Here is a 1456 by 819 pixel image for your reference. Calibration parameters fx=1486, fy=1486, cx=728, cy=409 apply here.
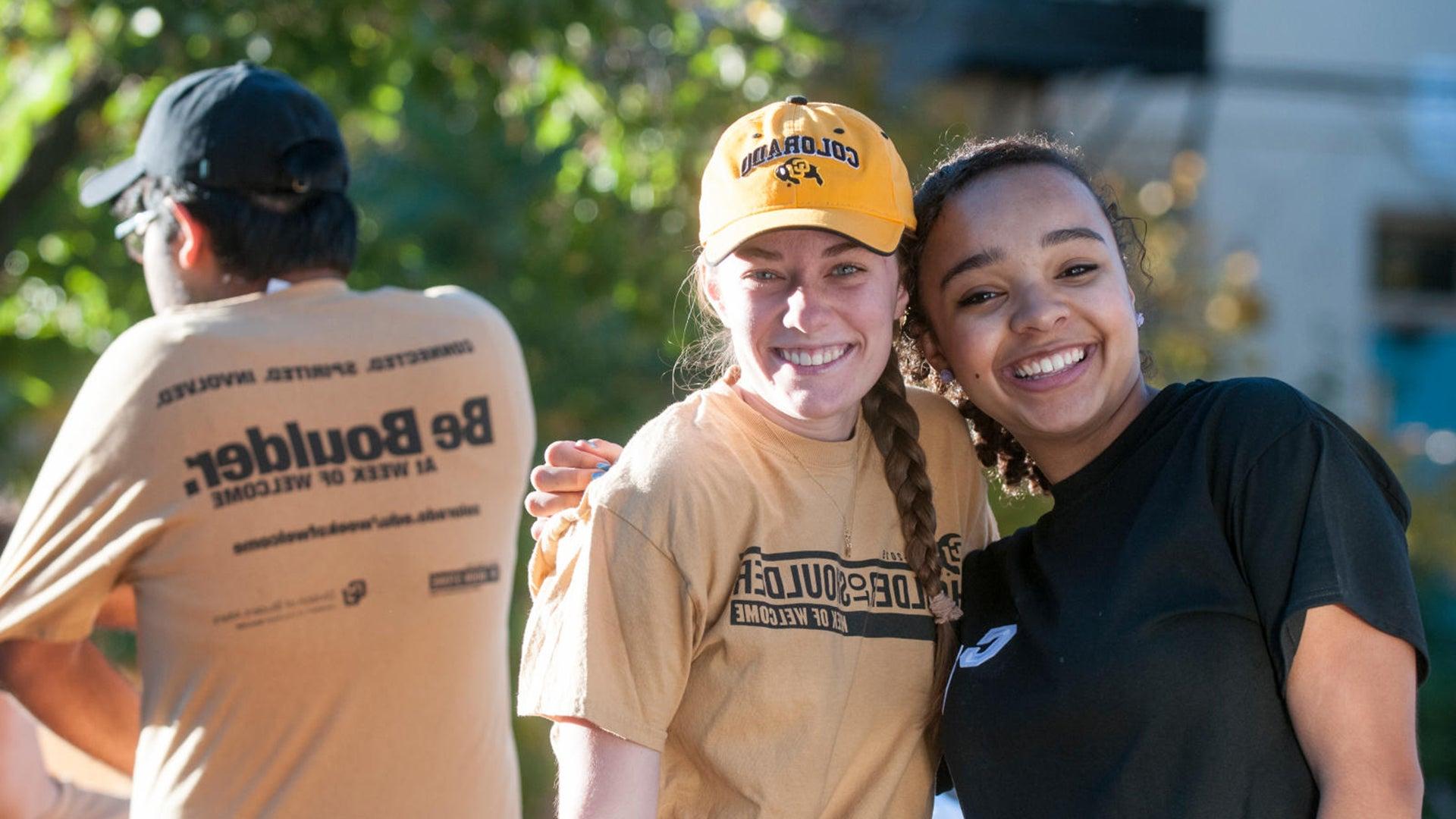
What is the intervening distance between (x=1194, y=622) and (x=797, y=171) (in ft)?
2.78

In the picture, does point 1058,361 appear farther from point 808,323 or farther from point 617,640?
point 617,640

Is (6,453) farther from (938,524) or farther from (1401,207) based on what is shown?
(1401,207)

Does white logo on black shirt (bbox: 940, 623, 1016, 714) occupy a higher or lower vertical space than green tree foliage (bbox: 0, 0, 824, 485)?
lower

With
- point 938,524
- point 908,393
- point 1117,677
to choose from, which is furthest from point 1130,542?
point 908,393

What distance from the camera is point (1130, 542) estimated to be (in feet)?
6.66

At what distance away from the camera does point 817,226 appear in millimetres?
2156

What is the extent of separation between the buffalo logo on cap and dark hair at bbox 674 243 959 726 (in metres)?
0.20

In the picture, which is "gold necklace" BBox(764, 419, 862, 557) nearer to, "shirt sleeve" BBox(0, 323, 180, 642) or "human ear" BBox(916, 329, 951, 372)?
"human ear" BBox(916, 329, 951, 372)

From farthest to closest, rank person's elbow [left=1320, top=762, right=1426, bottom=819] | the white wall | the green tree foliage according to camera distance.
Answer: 1. the white wall
2. the green tree foliage
3. person's elbow [left=1320, top=762, right=1426, bottom=819]

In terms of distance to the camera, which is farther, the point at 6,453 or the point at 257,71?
the point at 6,453

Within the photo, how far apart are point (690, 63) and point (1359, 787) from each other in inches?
208

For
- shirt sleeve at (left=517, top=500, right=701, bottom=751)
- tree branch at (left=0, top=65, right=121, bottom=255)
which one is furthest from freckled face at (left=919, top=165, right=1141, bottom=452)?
tree branch at (left=0, top=65, right=121, bottom=255)

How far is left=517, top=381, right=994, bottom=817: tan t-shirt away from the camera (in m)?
1.96

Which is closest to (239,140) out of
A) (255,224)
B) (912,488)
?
(255,224)
